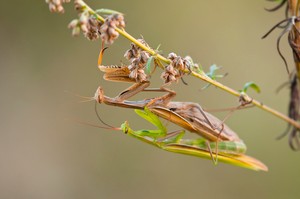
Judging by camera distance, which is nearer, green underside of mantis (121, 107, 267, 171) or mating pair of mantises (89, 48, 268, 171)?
mating pair of mantises (89, 48, 268, 171)

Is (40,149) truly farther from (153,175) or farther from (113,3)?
(113,3)

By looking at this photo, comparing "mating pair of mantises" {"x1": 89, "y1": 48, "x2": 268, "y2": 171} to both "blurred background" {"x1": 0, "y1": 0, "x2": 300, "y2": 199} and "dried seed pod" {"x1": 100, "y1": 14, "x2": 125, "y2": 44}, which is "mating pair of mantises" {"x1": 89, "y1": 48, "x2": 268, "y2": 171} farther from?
"blurred background" {"x1": 0, "y1": 0, "x2": 300, "y2": 199}

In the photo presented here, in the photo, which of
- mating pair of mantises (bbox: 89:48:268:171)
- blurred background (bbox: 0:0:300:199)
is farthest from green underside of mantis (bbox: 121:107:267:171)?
blurred background (bbox: 0:0:300:199)

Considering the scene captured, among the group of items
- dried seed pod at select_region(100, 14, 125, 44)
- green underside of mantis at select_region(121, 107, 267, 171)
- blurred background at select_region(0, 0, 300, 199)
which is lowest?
green underside of mantis at select_region(121, 107, 267, 171)

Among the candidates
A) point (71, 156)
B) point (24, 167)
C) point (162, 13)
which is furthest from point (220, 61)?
point (24, 167)

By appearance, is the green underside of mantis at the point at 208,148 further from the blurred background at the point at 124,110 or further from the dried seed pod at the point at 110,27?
the blurred background at the point at 124,110

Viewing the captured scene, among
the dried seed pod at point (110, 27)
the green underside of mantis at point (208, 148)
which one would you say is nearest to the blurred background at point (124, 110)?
the green underside of mantis at point (208, 148)

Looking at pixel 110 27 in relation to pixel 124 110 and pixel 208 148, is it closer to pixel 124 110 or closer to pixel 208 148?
pixel 208 148
